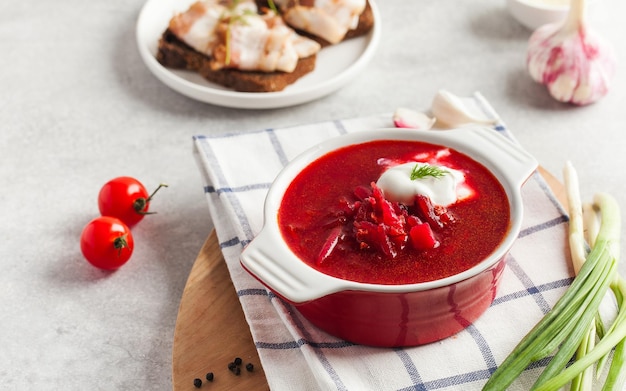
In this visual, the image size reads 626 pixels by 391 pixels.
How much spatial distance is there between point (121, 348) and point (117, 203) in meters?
0.73

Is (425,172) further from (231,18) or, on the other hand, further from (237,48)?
(231,18)

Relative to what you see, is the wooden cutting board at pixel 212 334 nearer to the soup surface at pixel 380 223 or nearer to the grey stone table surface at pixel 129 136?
the grey stone table surface at pixel 129 136

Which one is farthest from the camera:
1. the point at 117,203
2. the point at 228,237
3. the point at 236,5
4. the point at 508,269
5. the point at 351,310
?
the point at 236,5

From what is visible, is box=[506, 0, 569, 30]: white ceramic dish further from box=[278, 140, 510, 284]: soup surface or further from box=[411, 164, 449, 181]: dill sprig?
box=[411, 164, 449, 181]: dill sprig

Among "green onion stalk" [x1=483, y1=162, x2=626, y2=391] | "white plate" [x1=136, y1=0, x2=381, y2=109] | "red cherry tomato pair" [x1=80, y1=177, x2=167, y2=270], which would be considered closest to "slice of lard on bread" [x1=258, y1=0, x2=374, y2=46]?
"white plate" [x1=136, y1=0, x2=381, y2=109]

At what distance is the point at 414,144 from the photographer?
312 centimetres

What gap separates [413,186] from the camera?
2.73 meters

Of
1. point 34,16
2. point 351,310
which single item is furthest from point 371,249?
point 34,16

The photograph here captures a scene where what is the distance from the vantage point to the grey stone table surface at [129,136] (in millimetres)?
3141

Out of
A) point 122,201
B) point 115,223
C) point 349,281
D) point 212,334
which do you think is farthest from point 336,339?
point 122,201

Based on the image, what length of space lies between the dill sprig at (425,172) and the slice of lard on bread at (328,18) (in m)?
1.88

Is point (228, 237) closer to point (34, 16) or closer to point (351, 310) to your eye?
point (351, 310)

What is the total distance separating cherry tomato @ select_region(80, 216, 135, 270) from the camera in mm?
3295

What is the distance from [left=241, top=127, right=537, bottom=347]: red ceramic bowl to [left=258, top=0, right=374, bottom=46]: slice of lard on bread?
1.83 metres
